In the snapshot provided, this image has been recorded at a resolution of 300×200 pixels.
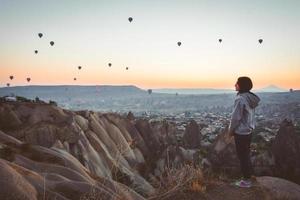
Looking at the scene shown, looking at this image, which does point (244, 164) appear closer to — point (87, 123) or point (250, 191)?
point (250, 191)

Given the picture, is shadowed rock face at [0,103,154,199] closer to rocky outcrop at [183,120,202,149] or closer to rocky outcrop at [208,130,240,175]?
rocky outcrop at [208,130,240,175]

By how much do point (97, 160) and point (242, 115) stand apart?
54.7ft

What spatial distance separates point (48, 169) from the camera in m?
7.34

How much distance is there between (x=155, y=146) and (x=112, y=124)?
8430 millimetres

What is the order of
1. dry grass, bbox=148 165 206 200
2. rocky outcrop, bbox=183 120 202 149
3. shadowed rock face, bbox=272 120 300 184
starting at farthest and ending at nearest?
rocky outcrop, bbox=183 120 202 149, shadowed rock face, bbox=272 120 300 184, dry grass, bbox=148 165 206 200

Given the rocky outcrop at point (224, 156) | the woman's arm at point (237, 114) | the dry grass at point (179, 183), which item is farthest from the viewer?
the rocky outcrop at point (224, 156)

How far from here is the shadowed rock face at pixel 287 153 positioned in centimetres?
3525

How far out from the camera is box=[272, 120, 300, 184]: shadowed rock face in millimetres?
35250

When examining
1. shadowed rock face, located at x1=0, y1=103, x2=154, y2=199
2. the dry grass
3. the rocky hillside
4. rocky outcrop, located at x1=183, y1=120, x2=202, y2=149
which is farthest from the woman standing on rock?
rocky outcrop, located at x1=183, y1=120, x2=202, y2=149

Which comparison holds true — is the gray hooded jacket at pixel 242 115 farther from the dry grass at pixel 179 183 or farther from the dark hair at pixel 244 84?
the dry grass at pixel 179 183

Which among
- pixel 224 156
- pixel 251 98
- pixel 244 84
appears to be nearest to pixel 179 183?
pixel 251 98

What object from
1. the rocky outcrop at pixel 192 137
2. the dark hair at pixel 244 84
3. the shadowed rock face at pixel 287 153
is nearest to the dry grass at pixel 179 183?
the dark hair at pixel 244 84

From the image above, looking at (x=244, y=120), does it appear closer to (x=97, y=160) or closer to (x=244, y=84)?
(x=244, y=84)

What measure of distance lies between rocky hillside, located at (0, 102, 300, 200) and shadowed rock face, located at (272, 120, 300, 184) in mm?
570
